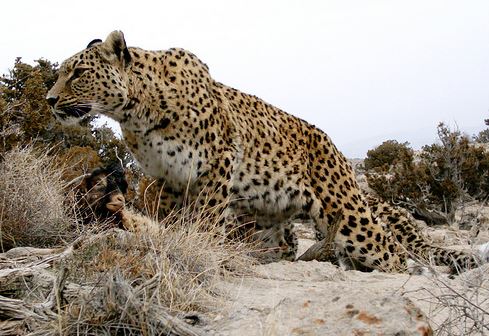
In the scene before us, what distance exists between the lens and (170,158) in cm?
618

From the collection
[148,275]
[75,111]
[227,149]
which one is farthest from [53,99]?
[148,275]

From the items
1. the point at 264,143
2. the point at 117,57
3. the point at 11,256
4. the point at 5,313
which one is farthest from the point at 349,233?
the point at 5,313

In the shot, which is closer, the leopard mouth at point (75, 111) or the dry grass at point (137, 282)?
the dry grass at point (137, 282)

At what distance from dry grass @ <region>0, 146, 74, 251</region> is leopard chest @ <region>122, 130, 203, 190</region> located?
97 cm

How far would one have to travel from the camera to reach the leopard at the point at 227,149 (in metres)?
6.25

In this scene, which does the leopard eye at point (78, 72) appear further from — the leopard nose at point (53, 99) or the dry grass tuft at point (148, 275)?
the dry grass tuft at point (148, 275)

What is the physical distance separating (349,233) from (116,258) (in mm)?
3144

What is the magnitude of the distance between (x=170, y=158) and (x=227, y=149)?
23.2 inches

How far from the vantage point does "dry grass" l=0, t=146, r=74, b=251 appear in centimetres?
598

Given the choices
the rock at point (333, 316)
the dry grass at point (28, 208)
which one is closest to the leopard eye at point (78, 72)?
the dry grass at point (28, 208)

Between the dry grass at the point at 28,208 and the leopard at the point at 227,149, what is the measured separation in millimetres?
727

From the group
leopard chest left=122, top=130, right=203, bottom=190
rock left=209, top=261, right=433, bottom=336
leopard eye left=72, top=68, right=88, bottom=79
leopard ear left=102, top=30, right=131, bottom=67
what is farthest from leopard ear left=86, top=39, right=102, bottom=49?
rock left=209, top=261, right=433, bottom=336

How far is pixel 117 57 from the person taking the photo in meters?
6.37

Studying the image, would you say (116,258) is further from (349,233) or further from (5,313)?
(349,233)
